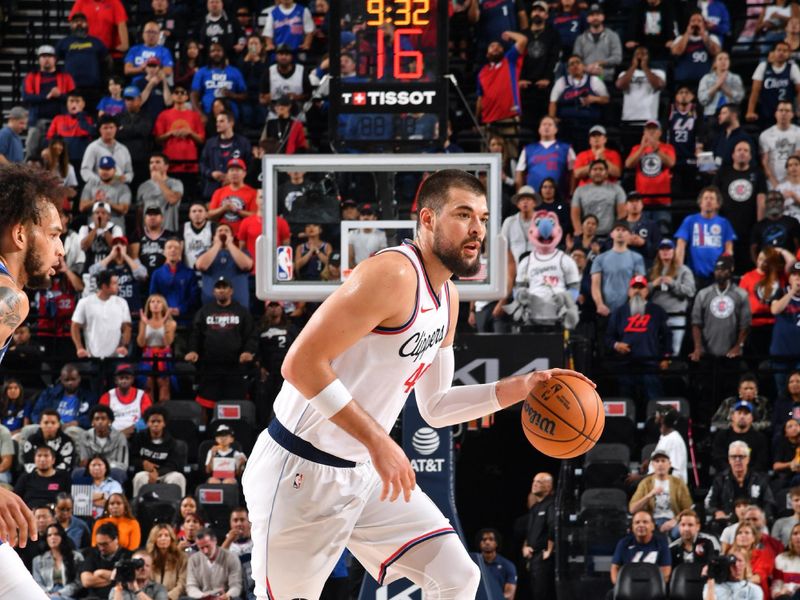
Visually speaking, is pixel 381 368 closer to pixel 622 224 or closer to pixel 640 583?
pixel 640 583

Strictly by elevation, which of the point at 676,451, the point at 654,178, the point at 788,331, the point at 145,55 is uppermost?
the point at 145,55

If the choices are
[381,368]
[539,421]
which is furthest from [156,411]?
[381,368]

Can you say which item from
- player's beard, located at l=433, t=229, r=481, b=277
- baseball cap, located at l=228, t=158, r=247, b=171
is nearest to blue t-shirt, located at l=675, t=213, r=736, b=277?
baseball cap, located at l=228, t=158, r=247, b=171

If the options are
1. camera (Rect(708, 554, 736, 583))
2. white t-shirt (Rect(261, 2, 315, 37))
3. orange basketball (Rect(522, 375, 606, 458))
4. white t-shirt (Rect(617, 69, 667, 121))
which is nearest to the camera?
orange basketball (Rect(522, 375, 606, 458))

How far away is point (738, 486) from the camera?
42.5ft

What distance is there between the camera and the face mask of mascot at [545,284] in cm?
1372

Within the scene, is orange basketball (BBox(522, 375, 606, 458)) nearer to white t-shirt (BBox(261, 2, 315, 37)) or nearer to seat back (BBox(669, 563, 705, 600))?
seat back (BBox(669, 563, 705, 600))

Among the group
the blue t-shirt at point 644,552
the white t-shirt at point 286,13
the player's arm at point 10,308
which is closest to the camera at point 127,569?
the blue t-shirt at point 644,552

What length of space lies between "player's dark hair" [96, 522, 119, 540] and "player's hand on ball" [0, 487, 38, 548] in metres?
7.98

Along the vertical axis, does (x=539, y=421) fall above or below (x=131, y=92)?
below

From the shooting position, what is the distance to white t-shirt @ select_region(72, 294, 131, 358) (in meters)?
15.1

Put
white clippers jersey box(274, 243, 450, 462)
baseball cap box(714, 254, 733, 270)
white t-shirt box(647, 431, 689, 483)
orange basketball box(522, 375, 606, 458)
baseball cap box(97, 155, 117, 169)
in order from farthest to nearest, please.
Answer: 1. baseball cap box(97, 155, 117, 169)
2. baseball cap box(714, 254, 733, 270)
3. white t-shirt box(647, 431, 689, 483)
4. orange basketball box(522, 375, 606, 458)
5. white clippers jersey box(274, 243, 450, 462)

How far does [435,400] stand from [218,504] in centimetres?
725

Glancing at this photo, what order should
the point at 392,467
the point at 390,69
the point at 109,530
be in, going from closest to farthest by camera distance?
the point at 392,467, the point at 390,69, the point at 109,530
